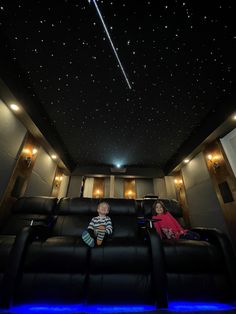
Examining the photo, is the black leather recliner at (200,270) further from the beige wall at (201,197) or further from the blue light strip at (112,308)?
the beige wall at (201,197)

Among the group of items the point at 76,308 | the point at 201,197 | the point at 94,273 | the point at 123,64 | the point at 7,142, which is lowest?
the point at 76,308

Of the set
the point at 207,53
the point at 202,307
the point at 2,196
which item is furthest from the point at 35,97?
the point at 202,307

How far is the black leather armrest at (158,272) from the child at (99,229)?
472 mm

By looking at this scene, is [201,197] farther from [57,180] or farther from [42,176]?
[57,180]

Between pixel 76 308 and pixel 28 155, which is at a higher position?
pixel 28 155

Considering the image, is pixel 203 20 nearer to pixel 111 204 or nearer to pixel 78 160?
pixel 111 204

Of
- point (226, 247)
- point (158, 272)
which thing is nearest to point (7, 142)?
point (158, 272)

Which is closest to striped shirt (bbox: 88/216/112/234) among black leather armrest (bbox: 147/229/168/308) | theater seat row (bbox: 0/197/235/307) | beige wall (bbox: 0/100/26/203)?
theater seat row (bbox: 0/197/235/307)

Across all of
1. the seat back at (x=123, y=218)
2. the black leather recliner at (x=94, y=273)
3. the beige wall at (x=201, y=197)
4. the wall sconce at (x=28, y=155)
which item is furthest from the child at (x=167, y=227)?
the wall sconce at (x=28, y=155)

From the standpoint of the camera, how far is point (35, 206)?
204cm

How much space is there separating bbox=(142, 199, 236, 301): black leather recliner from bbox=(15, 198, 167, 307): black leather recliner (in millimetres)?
Answer: 126

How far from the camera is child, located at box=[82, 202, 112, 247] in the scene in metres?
1.27

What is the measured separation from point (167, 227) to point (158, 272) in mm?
787

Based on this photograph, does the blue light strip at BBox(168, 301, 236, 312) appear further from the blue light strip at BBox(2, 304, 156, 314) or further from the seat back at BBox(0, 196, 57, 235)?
the seat back at BBox(0, 196, 57, 235)
